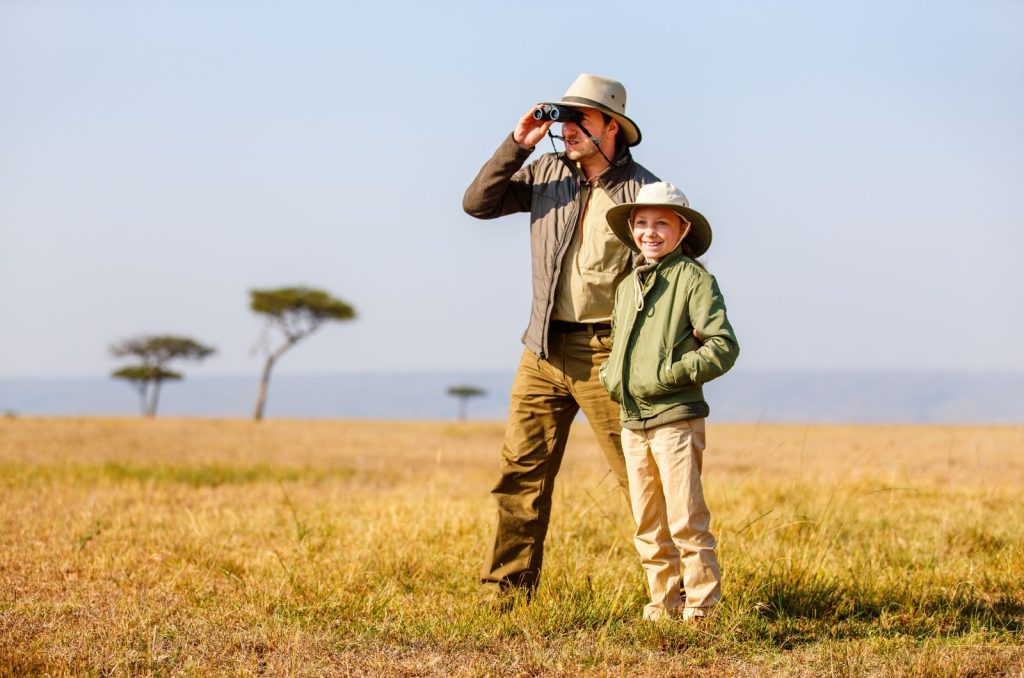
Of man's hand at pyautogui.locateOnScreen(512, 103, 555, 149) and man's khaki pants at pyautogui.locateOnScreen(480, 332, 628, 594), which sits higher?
man's hand at pyautogui.locateOnScreen(512, 103, 555, 149)

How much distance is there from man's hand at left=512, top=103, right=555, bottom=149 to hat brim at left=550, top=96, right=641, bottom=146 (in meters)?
0.12

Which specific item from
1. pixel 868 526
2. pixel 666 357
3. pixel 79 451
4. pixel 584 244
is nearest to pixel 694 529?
pixel 666 357

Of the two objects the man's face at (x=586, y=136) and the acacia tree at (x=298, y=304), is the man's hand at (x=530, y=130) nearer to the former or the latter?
the man's face at (x=586, y=136)

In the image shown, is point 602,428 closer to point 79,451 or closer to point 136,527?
point 136,527

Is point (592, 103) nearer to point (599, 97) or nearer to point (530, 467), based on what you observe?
point (599, 97)

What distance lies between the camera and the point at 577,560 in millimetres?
5586

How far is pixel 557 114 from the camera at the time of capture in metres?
4.62

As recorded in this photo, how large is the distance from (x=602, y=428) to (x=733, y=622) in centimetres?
107

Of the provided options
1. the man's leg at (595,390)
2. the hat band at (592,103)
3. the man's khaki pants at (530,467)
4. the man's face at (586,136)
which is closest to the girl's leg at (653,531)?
the man's leg at (595,390)

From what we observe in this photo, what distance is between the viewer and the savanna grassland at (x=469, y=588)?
12.8 feet

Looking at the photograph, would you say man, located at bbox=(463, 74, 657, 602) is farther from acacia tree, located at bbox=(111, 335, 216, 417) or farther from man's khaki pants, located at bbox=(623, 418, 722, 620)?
acacia tree, located at bbox=(111, 335, 216, 417)

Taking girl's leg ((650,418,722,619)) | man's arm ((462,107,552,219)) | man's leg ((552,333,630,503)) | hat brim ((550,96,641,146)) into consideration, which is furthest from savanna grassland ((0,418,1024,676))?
hat brim ((550,96,641,146))

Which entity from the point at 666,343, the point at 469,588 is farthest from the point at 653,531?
the point at 469,588

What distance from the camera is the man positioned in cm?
471
